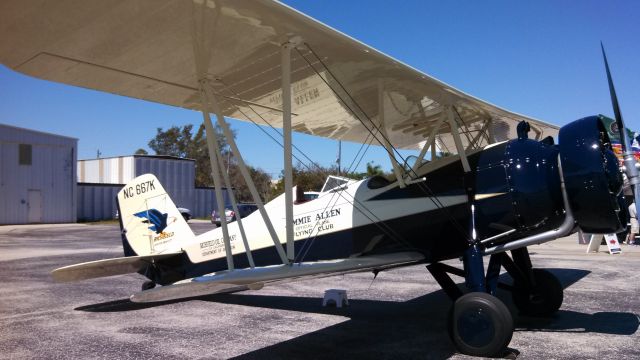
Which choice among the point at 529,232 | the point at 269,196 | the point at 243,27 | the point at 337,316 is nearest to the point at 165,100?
the point at 243,27

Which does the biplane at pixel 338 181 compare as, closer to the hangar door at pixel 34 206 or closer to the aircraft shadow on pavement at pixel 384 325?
the aircraft shadow on pavement at pixel 384 325

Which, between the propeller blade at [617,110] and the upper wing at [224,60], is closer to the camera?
the upper wing at [224,60]

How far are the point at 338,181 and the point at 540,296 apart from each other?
279 cm

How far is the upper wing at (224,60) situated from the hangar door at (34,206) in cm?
3328

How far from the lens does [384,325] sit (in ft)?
19.1

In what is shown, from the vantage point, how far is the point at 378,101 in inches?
244

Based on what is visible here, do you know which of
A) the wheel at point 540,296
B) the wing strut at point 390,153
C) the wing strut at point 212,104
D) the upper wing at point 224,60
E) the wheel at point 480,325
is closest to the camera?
the upper wing at point 224,60

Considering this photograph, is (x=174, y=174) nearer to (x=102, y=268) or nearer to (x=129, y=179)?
(x=129, y=179)

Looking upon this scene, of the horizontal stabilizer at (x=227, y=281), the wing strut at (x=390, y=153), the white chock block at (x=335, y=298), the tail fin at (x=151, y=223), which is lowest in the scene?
the white chock block at (x=335, y=298)

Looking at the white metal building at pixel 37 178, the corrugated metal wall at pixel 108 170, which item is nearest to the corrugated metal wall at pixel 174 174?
the corrugated metal wall at pixel 108 170

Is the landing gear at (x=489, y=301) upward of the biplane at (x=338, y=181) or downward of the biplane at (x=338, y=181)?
downward

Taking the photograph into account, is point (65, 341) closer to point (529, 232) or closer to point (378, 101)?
point (378, 101)

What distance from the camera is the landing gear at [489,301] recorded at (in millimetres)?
4312

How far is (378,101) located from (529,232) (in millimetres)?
2344
